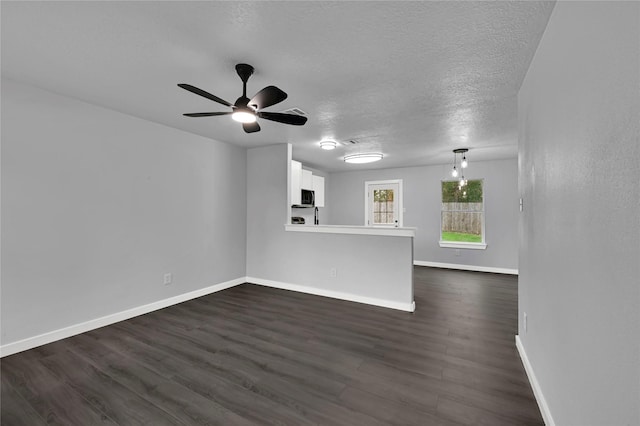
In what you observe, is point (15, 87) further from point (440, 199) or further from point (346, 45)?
point (440, 199)

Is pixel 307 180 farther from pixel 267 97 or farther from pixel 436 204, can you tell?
pixel 267 97

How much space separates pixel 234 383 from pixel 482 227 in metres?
5.96

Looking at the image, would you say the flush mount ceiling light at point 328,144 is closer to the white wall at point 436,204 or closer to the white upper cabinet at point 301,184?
the white upper cabinet at point 301,184

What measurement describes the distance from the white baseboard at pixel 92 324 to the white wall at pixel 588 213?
13.4 feet

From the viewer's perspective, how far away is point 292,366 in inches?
90.7

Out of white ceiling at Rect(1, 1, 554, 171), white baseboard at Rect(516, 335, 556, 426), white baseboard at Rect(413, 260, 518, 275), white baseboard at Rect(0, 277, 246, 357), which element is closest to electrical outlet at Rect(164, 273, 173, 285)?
white baseboard at Rect(0, 277, 246, 357)

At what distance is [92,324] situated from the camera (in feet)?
9.85

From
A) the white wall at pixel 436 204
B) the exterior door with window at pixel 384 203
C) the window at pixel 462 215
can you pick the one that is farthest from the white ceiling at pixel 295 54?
the exterior door with window at pixel 384 203

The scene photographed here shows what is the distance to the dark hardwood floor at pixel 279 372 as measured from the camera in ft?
5.80

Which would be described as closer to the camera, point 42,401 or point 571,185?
point 571,185

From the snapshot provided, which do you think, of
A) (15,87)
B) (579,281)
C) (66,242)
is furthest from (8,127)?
(579,281)

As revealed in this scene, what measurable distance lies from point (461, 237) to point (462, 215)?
0.51m

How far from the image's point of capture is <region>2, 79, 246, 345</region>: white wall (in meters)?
2.53

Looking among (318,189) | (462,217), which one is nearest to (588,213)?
(318,189)
